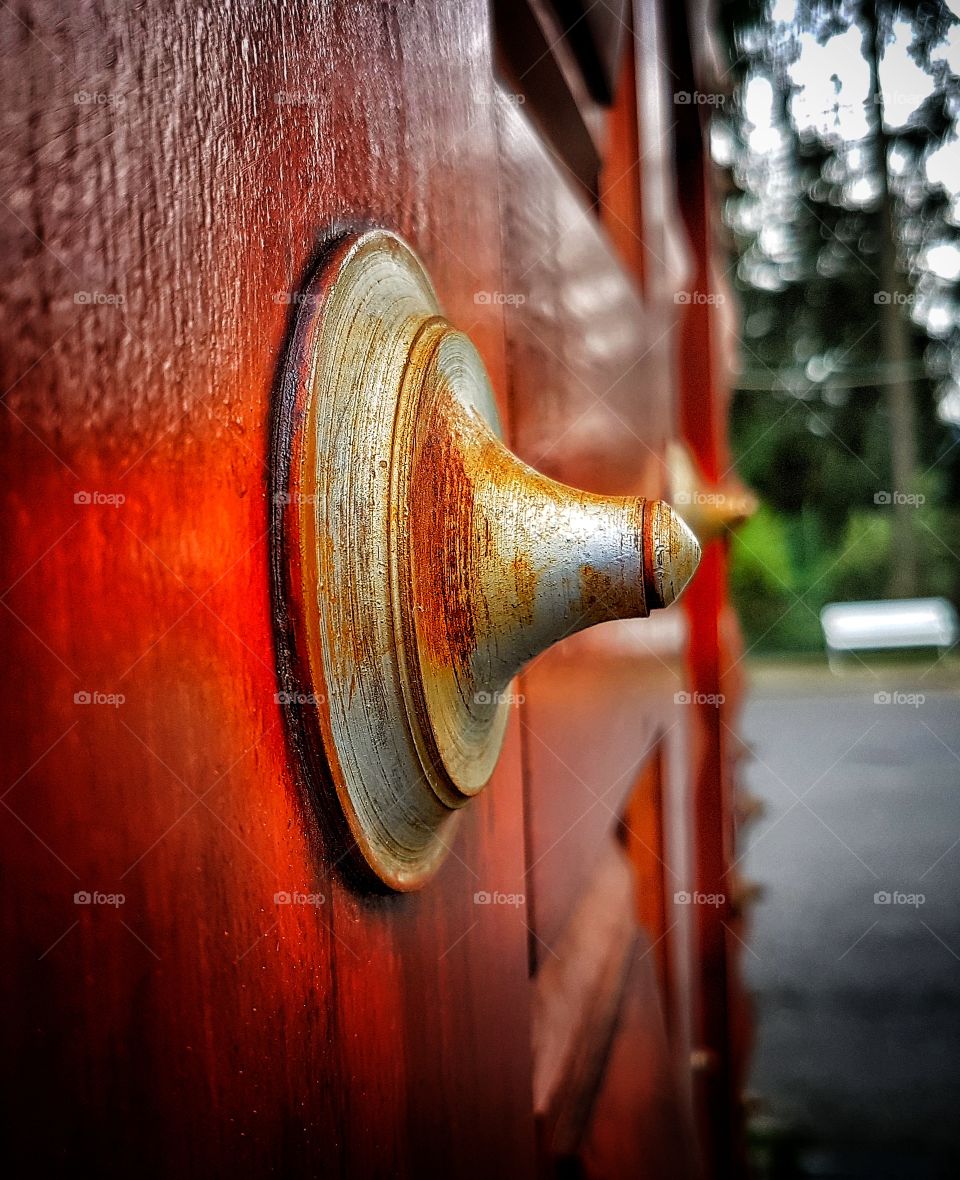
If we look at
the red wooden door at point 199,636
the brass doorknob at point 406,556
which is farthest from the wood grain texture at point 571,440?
the brass doorknob at point 406,556

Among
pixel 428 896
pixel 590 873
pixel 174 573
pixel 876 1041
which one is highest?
pixel 174 573

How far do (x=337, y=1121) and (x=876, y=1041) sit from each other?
153 inches

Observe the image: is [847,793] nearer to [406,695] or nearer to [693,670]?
[693,670]

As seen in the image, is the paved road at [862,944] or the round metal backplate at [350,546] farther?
the paved road at [862,944]

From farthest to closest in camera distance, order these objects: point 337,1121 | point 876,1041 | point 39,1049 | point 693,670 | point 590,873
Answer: point 876,1041
point 693,670
point 590,873
point 337,1121
point 39,1049

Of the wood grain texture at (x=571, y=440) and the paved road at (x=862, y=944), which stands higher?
the wood grain texture at (x=571, y=440)

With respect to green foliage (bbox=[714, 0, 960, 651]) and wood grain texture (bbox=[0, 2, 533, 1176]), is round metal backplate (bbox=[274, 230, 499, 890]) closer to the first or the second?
wood grain texture (bbox=[0, 2, 533, 1176])

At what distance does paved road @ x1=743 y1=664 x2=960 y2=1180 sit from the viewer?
10.3ft

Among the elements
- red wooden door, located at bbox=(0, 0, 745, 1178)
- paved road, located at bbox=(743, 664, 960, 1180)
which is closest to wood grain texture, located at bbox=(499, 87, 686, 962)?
red wooden door, located at bbox=(0, 0, 745, 1178)

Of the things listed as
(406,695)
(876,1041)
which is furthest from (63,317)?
(876,1041)

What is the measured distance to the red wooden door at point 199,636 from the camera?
0.70 ft

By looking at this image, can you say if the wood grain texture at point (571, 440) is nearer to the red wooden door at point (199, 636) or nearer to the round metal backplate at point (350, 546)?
the red wooden door at point (199, 636)

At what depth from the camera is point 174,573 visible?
0.84ft

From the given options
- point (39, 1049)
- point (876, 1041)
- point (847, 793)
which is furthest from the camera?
point (847, 793)
